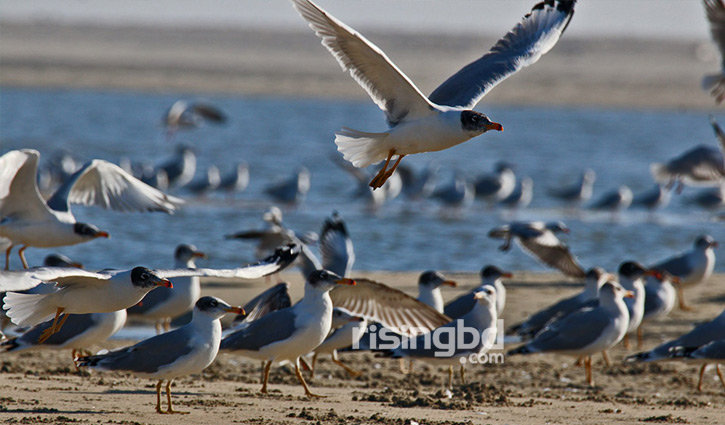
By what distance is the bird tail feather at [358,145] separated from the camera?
6781 mm

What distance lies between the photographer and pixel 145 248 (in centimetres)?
1266

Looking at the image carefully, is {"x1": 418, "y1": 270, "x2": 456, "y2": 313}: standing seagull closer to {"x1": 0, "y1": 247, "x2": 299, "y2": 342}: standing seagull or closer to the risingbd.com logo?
the risingbd.com logo

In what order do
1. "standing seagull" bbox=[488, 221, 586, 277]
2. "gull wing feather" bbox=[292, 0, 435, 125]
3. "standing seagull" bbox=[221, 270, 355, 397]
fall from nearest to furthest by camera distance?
"gull wing feather" bbox=[292, 0, 435, 125] → "standing seagull" bbox=[221, 270, 355, 397] → "standing seagull" bbox=[488, 221, 586, 277]

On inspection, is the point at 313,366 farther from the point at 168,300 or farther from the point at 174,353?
the point at 174,353

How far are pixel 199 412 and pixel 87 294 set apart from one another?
909 mm

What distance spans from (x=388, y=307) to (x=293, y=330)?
1.11m

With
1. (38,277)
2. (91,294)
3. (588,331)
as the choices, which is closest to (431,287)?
(588,331)

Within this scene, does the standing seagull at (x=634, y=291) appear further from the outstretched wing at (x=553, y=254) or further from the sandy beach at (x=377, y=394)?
the outstretched wing at (x=553, y=254)

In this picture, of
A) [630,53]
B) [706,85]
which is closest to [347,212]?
[706,85]

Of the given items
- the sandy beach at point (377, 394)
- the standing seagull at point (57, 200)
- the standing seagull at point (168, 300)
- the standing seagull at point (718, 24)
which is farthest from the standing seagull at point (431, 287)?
the standing seagull at point (718, 24)

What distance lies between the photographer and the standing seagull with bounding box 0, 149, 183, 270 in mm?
8172

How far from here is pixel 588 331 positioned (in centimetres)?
765

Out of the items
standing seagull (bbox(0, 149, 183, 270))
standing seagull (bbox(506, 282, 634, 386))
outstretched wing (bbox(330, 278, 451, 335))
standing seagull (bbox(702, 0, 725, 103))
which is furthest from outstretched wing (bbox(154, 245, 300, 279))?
standing seagull (bbox(702, 0, 725, 103))

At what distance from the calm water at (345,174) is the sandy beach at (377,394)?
453 cm
